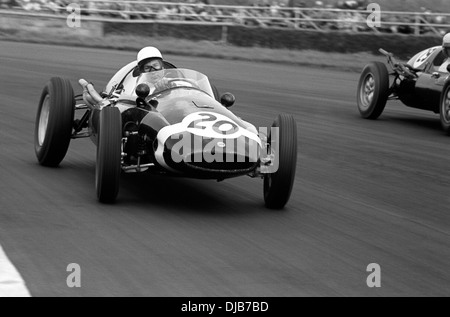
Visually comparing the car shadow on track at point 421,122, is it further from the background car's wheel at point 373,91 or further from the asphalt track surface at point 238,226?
the asphalt track surface at point 238,226

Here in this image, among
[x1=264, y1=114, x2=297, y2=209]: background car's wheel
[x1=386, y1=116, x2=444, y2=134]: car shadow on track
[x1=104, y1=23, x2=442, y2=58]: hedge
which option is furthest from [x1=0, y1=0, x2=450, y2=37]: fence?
[x1=264, y1=114, x2=297, y2=209]: background car's wheel

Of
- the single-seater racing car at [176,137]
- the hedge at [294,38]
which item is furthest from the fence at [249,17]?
the single-seater racing car at [176,137]

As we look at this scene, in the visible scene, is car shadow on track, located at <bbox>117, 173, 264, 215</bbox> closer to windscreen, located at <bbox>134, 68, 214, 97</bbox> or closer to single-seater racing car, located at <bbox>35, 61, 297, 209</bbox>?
single-seater racing car, located at <bbox>35, 61, 297, 209</bbox>

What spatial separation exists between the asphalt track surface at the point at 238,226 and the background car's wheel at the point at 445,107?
90 centimetres

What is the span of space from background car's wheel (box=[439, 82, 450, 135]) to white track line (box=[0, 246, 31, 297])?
9206 mm

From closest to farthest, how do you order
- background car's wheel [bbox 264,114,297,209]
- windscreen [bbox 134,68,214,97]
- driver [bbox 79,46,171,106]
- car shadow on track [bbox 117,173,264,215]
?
background car's wheel [bbox 264,114,297,209] → car shadow on track [bbox 117,173,264,215] → windscreen [bbox 134,68,214,97] → driver [bbox 79,46,171,106]

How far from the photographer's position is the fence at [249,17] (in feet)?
99.2

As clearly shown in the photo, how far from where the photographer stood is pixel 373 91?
50.0 ft

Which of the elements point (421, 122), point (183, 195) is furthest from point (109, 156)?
point (421, 122)

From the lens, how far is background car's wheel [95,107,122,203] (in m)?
7.45

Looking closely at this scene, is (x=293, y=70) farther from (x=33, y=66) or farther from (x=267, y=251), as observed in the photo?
(x=267, y=251)

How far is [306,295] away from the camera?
5.54m
